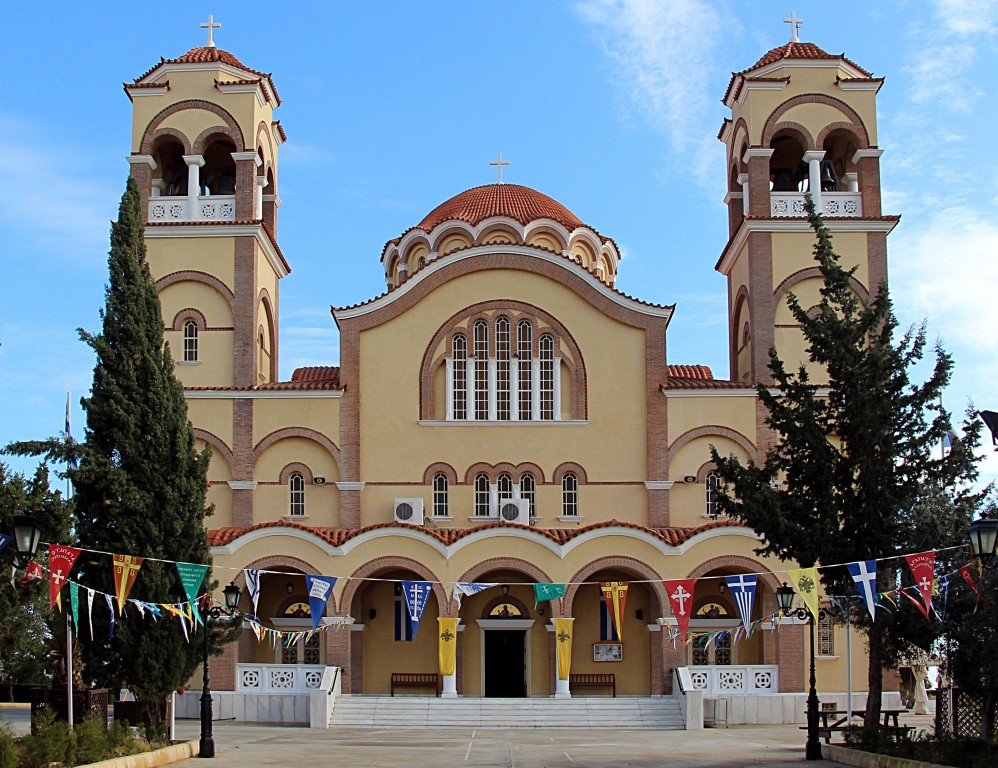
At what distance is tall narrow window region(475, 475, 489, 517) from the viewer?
36375 mm

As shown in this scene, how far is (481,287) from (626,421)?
214 inches

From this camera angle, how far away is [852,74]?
3903cm

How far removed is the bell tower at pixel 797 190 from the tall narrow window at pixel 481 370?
7.31 meters

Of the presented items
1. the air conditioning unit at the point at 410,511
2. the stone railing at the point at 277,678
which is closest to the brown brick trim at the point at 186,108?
the air conditioning unit at the point at 410,511

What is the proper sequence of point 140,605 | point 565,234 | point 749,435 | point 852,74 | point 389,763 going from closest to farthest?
1. point 389,763
2. point 140,605
3. point 749,435
4. point 852,74
5. point 565,234

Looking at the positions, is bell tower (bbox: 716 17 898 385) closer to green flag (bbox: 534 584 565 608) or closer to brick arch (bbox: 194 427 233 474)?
green flag (bbox: 534 584 565 608)

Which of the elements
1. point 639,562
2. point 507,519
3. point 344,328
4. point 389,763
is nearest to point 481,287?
point 344,328

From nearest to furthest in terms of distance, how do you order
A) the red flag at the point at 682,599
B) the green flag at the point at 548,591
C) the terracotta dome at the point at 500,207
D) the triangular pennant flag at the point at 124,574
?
the triangular pennant flag at the point at 124,574
the red flag at the point at 682,599
the green flag at the point at 548,591
the terracotta dome at the point at 500,207

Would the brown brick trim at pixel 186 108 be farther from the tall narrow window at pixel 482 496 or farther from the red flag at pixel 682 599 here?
the red flag at pixel 682 599

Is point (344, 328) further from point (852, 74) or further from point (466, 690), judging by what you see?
point (852, 74)

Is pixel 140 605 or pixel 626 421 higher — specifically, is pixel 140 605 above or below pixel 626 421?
below

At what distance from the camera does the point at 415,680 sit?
35.2 meters

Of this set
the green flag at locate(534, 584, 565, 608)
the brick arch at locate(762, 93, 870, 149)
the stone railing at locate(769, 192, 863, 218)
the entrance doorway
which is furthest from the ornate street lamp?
the brick arch at locate(762, 93, 870, 149)

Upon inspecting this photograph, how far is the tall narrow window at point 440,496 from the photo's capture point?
119 feet
